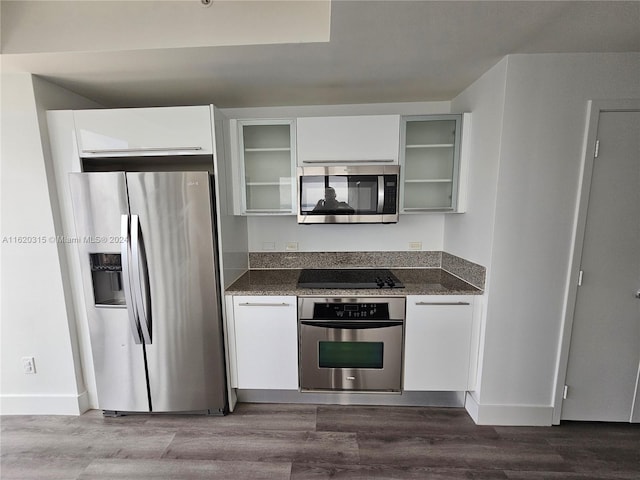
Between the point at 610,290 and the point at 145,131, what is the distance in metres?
3.14

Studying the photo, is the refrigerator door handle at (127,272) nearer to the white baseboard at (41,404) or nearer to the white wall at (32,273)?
the white wall at (32,273)

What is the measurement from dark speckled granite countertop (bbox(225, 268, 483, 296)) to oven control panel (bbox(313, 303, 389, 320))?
0.27 ft

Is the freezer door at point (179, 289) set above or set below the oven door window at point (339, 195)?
below

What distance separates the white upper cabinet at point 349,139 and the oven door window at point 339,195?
0.14 meters

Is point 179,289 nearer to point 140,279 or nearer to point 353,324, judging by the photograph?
point 140,279

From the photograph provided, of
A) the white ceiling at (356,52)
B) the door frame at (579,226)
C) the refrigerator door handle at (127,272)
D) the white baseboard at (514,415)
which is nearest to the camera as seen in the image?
the white ceiling at (356,52)

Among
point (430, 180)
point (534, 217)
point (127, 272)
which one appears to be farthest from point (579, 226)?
point (127, 272)

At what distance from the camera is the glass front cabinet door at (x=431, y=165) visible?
1.96 m

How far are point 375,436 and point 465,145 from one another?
213 centimetres

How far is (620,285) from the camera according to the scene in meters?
1.64

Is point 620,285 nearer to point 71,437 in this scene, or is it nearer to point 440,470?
point 440,470

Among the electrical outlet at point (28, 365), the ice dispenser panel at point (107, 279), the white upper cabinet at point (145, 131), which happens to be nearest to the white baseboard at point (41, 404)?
the electrical outlet at point (28, 365)

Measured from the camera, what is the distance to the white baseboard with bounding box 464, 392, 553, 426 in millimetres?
1774

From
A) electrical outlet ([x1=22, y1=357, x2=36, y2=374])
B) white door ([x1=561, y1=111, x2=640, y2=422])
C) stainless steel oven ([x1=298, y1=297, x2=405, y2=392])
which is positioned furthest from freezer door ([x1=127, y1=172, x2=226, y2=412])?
white door ([x1=561, y1=111, x2=640, y2=422])
